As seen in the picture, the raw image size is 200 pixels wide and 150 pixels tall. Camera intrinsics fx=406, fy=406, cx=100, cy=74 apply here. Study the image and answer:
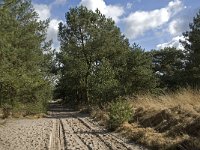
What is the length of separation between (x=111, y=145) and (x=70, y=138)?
10.8 ft

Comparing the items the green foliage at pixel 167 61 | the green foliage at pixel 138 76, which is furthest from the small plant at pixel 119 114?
the green foliage at pixel 167 61

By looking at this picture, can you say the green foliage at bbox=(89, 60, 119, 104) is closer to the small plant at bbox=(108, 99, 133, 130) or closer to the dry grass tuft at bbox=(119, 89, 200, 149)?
the dry grass tuft at bbox=(119, 89, 200, 149)

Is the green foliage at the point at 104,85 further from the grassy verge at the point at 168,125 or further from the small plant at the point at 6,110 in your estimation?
the grassy verge at the point at 168,125

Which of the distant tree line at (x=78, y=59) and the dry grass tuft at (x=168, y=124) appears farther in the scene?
the distant tree line at (x=78, y=59)

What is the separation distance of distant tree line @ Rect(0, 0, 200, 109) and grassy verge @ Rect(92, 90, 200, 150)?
10.7 m

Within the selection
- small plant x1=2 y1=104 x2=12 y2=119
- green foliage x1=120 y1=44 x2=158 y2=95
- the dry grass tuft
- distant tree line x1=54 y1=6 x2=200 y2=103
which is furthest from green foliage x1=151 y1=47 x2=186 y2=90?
the dry grass tuft

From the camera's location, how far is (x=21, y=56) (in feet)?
121

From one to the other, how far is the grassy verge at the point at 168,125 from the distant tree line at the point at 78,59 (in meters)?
10.7

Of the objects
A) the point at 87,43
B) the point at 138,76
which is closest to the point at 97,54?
the point at 87,43

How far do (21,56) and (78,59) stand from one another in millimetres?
17509

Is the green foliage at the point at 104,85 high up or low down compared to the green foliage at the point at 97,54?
down

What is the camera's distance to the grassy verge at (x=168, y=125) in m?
14.5

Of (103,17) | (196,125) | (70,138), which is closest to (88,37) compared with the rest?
(103,17)

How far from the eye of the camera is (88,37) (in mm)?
51969
